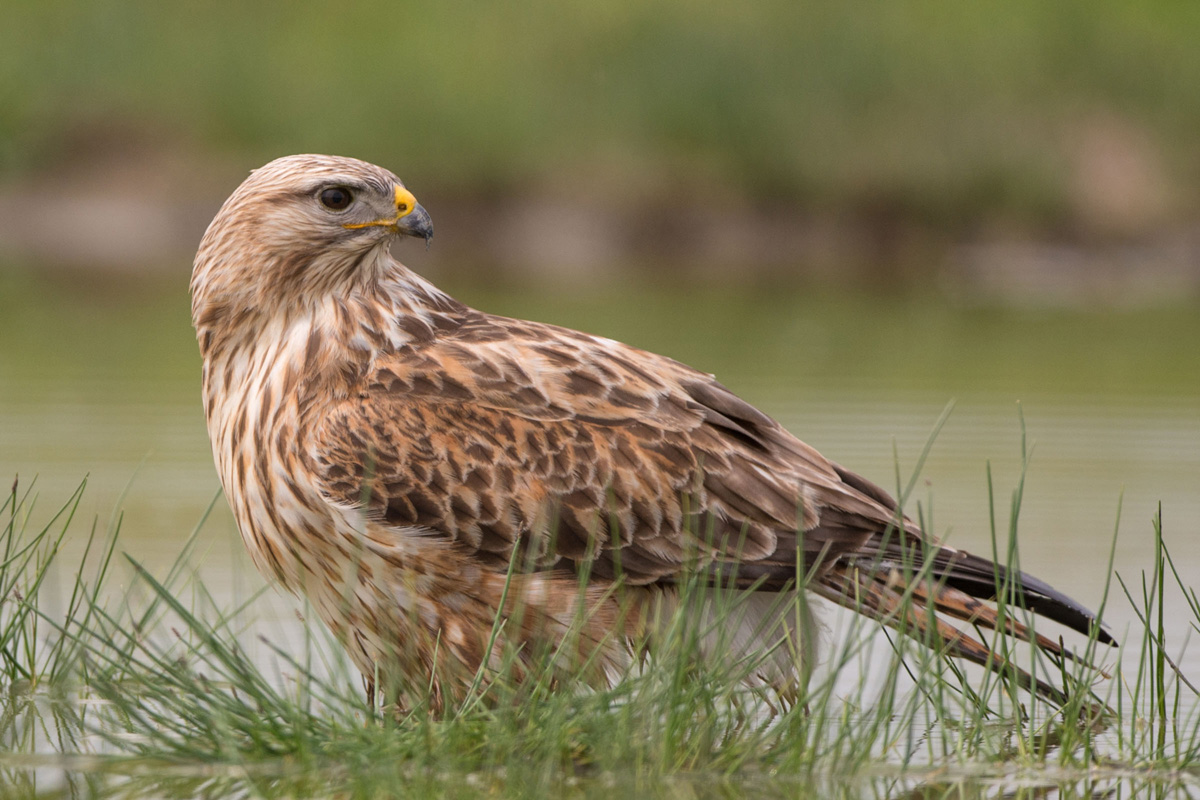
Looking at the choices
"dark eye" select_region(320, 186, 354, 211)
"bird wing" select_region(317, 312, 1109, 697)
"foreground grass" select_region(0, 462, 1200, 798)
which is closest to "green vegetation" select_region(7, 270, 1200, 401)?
"dark eye" select_region(320, 186, 354, 211)

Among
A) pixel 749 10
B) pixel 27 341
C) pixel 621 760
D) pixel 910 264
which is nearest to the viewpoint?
pixel 621 760

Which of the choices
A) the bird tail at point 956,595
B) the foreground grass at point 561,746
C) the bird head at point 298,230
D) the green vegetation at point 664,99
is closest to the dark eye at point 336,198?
the bird head at point 298,230

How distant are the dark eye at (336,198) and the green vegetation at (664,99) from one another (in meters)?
16.5

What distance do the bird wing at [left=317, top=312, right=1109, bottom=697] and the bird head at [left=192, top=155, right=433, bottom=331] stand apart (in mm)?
323

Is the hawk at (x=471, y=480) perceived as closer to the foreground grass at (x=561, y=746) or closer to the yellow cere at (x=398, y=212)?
the yellow cere at (x=398, y=212)

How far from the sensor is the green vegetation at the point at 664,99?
2152cm

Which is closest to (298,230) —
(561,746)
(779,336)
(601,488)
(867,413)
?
(601,488)

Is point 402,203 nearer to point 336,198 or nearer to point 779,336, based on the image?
point 336,198

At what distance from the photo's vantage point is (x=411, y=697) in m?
4.82

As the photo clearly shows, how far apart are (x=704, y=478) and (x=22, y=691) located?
182cm

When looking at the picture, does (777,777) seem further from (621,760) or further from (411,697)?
(411,697)

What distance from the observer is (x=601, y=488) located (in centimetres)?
488

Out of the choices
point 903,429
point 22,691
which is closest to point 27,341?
point 903,429

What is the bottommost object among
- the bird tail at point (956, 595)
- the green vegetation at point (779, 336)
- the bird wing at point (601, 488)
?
the bird tail at point (956, 595)
